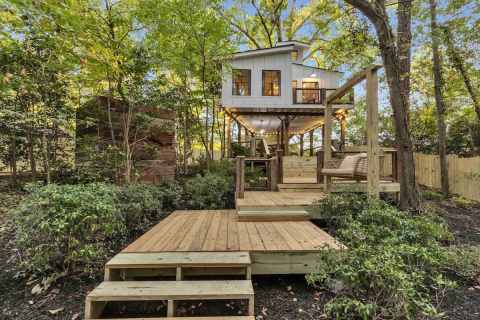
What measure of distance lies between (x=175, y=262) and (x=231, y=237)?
89 centimetres

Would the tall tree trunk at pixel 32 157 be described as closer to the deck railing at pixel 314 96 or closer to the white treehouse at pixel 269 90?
the white treehouse at pixel 269 90

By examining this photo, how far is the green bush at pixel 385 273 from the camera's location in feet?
5.39

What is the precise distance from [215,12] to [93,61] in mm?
4015

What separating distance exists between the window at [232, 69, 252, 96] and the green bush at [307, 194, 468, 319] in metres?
9.19

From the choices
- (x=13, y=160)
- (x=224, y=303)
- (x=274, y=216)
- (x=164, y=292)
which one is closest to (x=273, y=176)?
(x=274, y=216)

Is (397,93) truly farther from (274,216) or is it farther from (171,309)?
(171,309)

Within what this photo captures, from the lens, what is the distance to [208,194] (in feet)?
17.2

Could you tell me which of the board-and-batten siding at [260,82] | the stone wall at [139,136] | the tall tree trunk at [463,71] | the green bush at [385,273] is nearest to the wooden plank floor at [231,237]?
the green bush at [385,273]

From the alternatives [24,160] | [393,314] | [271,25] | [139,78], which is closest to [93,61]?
[139,78]

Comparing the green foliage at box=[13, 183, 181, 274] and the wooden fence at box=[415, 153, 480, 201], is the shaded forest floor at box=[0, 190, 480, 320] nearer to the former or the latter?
the green foliage at box=[13, 183, 181, 274]

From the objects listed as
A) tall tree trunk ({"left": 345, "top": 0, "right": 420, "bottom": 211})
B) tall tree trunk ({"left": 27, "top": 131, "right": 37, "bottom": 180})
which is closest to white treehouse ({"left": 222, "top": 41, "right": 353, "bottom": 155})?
tall tree trunk ({"left": 345, "top": 0, "right": 420, "bottom": 211})

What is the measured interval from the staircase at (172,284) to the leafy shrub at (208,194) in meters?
2.77

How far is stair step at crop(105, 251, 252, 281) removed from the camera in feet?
6.92

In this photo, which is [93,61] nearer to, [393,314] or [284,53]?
[393,314]
